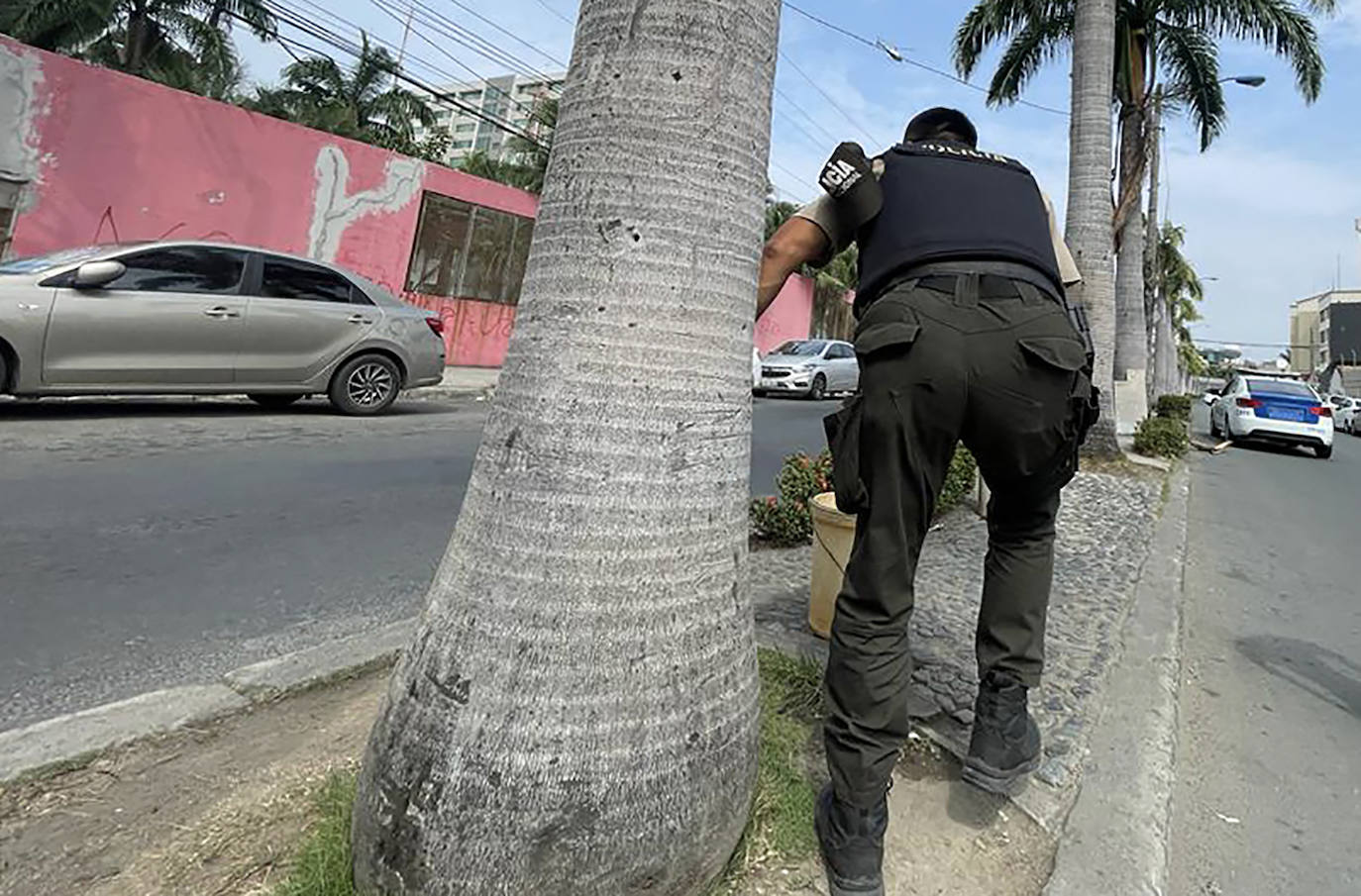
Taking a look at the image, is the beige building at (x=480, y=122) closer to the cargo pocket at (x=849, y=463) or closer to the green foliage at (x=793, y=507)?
the green foliage at (x=793, y=507)

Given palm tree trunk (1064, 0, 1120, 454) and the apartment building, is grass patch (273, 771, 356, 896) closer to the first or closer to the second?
palm tree trunk (1064, 0, 1120, 454)

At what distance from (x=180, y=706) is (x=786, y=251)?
2.27 m

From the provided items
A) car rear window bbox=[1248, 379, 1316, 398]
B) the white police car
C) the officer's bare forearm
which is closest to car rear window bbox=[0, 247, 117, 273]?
the officer's bare forearm

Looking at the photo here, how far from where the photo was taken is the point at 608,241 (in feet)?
5.03

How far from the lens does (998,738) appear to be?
2.13m

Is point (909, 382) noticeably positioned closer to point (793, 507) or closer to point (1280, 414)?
point (793, 507)

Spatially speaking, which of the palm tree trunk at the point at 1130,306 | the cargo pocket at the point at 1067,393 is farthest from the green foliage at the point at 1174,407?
the cargo pocket at the point at 1067,393

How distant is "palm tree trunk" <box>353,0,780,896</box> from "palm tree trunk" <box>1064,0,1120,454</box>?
26.5 feet

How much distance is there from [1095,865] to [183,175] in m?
13.8

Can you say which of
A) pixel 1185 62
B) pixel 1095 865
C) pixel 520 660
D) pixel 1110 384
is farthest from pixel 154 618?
pixel 1185 62

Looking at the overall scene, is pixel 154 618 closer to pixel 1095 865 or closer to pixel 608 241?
pixel 608 241

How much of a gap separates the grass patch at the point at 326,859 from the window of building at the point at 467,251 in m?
14.3

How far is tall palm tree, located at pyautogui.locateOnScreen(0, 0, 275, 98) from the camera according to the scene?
67.7 feet

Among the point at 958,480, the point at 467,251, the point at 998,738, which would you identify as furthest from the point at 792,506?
the point at 467,251
